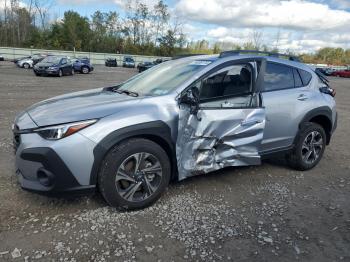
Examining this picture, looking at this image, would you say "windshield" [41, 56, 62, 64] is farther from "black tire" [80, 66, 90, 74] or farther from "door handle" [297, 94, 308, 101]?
"door handle" [297, 94, 308, 101]

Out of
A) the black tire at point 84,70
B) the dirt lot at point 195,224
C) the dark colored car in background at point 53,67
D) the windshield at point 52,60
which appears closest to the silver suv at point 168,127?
the dirt lot at point 195,224

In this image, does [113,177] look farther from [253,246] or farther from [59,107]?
[253,246]

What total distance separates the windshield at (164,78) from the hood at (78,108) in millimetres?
344

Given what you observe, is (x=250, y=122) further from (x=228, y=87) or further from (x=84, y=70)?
(x=84, y=70)

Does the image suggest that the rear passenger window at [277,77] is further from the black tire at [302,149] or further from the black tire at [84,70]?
the black tire at [84,70]

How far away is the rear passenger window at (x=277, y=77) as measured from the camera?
15.1ft

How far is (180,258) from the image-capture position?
296cm

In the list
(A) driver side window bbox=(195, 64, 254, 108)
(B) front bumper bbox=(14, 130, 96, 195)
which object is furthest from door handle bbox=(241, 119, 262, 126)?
(B) front bumper bbox=(14, 130, 96, 195)

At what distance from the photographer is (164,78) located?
439cm

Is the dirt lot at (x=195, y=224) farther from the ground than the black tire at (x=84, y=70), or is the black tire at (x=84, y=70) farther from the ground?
the dirt lot at (x=195, y=224)

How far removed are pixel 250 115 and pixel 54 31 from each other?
229 feet

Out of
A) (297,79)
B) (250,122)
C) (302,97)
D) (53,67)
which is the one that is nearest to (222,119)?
(250,122)

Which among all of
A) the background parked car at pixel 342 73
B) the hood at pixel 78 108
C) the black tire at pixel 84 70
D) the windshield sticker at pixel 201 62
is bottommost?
the black tire at pixel 84 70

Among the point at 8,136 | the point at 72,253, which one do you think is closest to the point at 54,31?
the point at 8,136
